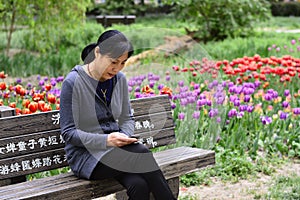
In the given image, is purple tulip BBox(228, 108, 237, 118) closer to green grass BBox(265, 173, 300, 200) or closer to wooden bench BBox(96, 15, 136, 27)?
green grass BBox(265, 173, 300, 200)

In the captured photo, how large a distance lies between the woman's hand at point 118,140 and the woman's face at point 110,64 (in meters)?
0.32

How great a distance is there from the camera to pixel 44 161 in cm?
303

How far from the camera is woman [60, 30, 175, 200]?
9.08 feet

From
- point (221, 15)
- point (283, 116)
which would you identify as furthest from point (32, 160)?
point (221, 15)

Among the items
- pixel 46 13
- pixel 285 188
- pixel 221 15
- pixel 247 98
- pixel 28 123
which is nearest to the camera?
pixel 28 123

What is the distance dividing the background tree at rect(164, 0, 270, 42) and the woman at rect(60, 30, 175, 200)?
8344 millimetres

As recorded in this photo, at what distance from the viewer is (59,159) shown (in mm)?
3084

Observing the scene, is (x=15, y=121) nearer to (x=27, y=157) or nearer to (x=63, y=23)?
(x=27, y=157)

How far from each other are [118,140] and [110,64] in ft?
1.29

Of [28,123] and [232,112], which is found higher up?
[28,123]

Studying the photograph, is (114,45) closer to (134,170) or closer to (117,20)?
(134,170)

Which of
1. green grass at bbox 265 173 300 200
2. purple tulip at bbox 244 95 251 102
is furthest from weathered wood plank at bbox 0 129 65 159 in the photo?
A: purple tulip at bbox 244 95 251 102

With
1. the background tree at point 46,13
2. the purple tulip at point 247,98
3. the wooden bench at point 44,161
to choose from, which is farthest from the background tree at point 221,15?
the wooden bench at point 44,161

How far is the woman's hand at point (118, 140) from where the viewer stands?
9.00 feet
